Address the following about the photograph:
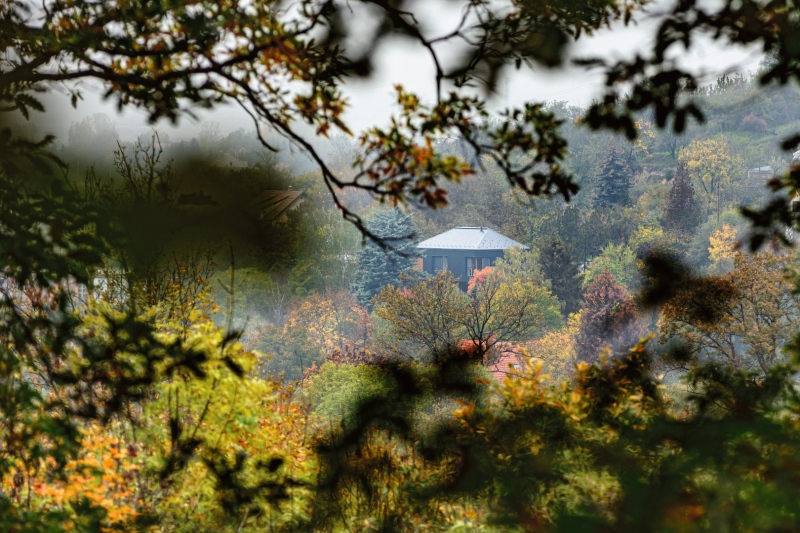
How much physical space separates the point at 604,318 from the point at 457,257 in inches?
21.7

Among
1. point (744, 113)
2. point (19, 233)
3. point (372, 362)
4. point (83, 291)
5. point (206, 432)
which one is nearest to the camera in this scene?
point (19, 233)

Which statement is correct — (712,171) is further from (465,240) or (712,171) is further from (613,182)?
(465,240)

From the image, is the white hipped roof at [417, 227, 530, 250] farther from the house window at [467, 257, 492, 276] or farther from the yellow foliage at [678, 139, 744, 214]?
the yellow foliage at [678, 139, 744, 214]

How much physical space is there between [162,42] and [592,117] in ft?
2.84

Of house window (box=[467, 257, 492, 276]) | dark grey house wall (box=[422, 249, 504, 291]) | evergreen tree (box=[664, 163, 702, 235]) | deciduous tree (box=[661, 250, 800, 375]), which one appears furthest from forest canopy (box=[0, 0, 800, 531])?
house window (box=[467, 257, 492, 276])

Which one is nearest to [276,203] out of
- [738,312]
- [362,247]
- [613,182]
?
[362,247]

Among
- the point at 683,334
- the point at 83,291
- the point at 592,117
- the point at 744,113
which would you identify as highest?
the point at 744,113

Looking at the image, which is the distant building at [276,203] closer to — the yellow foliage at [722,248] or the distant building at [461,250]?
the distant building at [461,250]

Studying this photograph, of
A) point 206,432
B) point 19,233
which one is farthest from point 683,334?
point 19,233

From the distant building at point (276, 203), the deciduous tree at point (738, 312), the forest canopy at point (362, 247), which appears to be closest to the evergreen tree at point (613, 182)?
the forest canopy at point (362, 247)

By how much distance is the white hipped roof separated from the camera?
234 cm

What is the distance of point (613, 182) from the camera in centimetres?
214

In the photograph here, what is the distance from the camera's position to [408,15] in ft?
5.02

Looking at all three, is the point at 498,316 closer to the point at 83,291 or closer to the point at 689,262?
the point at 689,262
